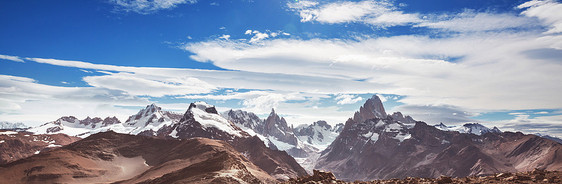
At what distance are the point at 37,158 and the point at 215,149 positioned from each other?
242 ft

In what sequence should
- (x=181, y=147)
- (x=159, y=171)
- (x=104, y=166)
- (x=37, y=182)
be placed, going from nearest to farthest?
1. (x=37, y=182)
2. (x=159, y=171)
3. (x=104, y=166)
4. (x=181, y=147)

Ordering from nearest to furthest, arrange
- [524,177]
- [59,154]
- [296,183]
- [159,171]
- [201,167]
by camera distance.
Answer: [524,177] < [296,183] < [201,167] < [159,171] < [59,154]

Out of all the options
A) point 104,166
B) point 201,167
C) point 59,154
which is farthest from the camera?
point 104,166

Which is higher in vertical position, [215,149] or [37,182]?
[215,149]

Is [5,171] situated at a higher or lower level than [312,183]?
lower

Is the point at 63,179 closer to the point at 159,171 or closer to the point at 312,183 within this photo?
the point at 159,171

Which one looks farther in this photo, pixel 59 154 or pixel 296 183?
pixel 59 154

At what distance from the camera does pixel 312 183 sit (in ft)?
90.7

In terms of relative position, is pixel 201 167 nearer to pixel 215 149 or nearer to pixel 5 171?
pixel 215 149

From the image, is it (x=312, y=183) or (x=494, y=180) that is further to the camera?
(x=312, y=183)

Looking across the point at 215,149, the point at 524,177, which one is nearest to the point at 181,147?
the point at 215,149

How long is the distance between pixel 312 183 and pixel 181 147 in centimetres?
16859

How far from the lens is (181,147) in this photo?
186 m

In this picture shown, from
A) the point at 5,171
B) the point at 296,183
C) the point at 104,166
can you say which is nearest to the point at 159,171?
the point at 104,166
